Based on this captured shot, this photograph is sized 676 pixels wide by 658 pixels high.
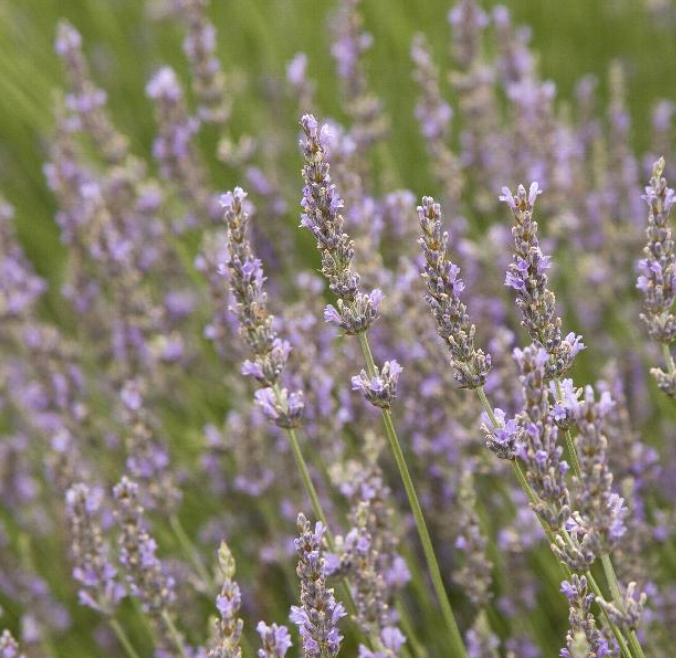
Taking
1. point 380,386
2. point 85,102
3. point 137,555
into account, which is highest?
point 85,102

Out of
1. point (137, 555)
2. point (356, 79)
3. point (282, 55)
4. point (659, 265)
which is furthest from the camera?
point (282, 55)

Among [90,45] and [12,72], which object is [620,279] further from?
[90,45]

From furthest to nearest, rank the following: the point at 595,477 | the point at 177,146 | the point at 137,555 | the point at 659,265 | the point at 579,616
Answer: the point at 177,146 < the point at 137,555 < the point at 659,265 < the point at 579,616 < the point at 595,477

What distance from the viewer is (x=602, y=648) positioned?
5.32 ft

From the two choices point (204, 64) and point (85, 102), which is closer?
point (204, 64)

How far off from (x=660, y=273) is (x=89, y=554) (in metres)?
1.24

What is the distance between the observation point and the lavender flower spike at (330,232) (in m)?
1.57

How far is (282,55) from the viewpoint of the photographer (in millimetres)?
4480

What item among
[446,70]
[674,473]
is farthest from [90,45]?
[674,473]

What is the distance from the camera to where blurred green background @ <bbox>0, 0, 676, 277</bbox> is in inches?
171

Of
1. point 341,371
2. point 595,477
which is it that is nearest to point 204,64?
point 341,371

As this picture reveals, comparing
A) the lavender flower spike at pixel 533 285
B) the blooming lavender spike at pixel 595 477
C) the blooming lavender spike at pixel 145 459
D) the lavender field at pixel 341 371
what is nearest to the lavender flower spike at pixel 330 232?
the lavender field at pixel 341 371

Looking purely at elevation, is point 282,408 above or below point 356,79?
below

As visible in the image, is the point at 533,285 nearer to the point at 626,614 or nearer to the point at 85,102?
the point at 626,614
